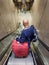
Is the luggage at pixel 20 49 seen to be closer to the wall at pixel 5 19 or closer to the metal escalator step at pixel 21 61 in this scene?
the metal escalator step at pixel 21 61

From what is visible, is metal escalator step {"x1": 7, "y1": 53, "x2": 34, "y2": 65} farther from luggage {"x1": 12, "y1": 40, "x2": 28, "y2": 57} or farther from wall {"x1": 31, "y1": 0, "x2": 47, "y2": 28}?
wall {"x1": 31, "y1": 0, "x2": 47, "y2": 28}

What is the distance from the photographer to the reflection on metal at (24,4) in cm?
1199

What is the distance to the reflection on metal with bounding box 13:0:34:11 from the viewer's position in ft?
39.3

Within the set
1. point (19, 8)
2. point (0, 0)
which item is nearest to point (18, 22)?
point (19, 8)

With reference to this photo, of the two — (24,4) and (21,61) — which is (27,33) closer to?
(21,61)

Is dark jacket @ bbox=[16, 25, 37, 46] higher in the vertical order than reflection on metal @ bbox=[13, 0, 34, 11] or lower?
higher

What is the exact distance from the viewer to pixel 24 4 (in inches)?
511

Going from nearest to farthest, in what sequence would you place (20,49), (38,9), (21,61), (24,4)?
(21,61) → (20,49) → (38,9) → (24,4)

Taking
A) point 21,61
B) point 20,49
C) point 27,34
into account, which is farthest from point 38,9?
point 21,61

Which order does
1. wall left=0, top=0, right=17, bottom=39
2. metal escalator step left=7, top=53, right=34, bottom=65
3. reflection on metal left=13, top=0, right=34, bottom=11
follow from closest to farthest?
metal escalator step left=7, top=53, right=34, bottom=65
wall left=0, top=0, right=17, bottom=39
reflection on metal left=13, top=0, right=34, bottom=11

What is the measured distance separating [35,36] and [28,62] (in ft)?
2.53

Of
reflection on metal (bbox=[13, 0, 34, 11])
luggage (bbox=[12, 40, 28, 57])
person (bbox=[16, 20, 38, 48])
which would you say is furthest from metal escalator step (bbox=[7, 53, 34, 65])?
reflection on metal (bbox=[13, 0, 34, 11])

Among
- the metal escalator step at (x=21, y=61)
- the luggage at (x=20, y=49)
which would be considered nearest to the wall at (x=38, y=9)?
the luggage at (x=20, y=49)

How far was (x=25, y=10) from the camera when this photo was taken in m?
13.6
